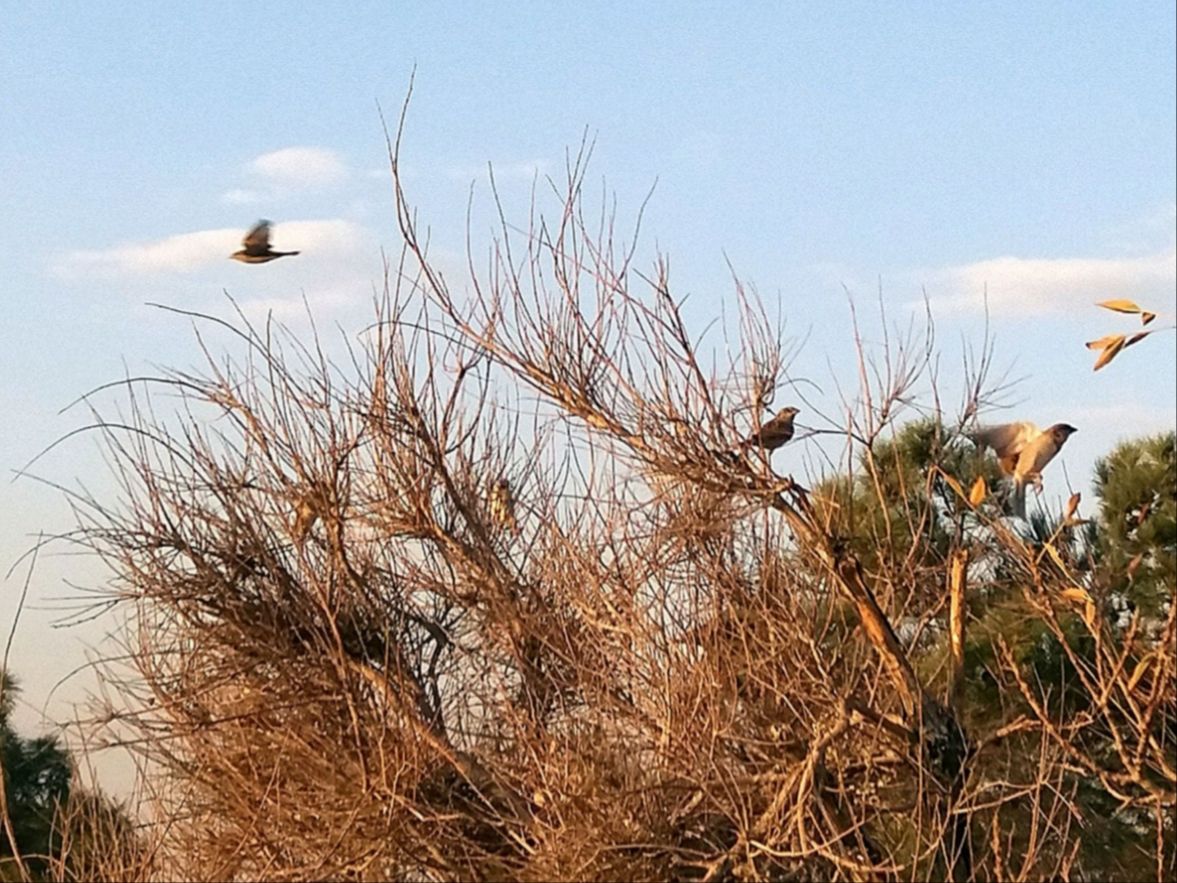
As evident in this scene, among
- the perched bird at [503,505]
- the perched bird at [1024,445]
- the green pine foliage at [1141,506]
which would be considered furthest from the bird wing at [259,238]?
the green pine foliage at [1141,506]

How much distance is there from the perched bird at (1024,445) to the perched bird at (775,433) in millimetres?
889

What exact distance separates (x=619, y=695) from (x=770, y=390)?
128 centimetres

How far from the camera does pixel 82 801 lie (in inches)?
303

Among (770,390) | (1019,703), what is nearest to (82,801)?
(770,390)

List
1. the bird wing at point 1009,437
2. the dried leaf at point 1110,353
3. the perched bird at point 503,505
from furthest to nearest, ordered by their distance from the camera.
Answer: the perched bird at point 503,505 < the bird wing at point 1009,437 < the dried leaf at point 1110,353

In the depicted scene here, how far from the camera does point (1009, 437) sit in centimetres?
729

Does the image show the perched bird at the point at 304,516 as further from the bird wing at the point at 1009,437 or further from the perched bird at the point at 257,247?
the bird wing at the point at 1009,437

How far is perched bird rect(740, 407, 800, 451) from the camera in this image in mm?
6891

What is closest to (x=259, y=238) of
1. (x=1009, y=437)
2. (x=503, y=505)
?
(x=503, y=505)

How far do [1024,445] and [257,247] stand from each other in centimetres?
331

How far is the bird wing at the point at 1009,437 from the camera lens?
722 centimetres

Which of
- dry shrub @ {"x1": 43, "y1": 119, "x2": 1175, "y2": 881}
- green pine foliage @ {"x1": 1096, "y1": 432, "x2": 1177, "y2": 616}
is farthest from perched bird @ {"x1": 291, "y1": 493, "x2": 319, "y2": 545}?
green pine foliage @ {"x1": 1096, "y1": 432, "x2": 1177, "y2": 616}

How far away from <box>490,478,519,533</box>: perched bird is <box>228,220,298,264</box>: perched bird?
4.64 feet

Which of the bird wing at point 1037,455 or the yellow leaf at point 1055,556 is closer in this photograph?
the yellow leaf at point 1055,556
